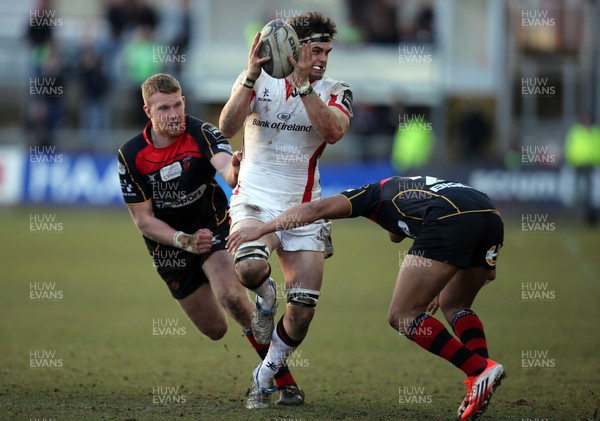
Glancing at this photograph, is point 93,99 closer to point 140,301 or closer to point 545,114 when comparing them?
point 140,301

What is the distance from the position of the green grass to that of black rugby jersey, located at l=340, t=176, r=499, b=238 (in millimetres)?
1441

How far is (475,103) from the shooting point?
95.2ft

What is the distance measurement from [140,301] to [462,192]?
24.4 ft

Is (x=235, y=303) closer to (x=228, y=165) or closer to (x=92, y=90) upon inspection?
(x=228, y=165)

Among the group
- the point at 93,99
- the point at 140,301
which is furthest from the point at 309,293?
the point at 93,99

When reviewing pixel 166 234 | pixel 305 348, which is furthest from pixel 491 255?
pixel 305 348

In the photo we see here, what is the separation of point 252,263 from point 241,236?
25 cm

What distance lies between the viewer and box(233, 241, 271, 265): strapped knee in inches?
278

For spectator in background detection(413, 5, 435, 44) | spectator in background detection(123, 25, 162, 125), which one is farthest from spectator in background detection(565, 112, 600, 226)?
spectator in background detection(123, 25, 162, 125)

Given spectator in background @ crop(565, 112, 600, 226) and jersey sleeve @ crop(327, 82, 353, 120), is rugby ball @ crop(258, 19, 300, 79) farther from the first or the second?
spectator in background @ crop(565, 112, 600, 226)

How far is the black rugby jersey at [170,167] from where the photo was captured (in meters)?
7.85

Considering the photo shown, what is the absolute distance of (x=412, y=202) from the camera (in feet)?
22.7

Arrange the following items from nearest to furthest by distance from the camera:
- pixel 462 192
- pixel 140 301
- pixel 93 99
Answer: pixel 462 192 < pixel 140 301 < pixel 93 99

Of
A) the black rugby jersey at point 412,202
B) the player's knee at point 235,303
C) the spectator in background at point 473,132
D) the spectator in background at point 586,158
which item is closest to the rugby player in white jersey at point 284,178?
the player's knee at point 235,303
